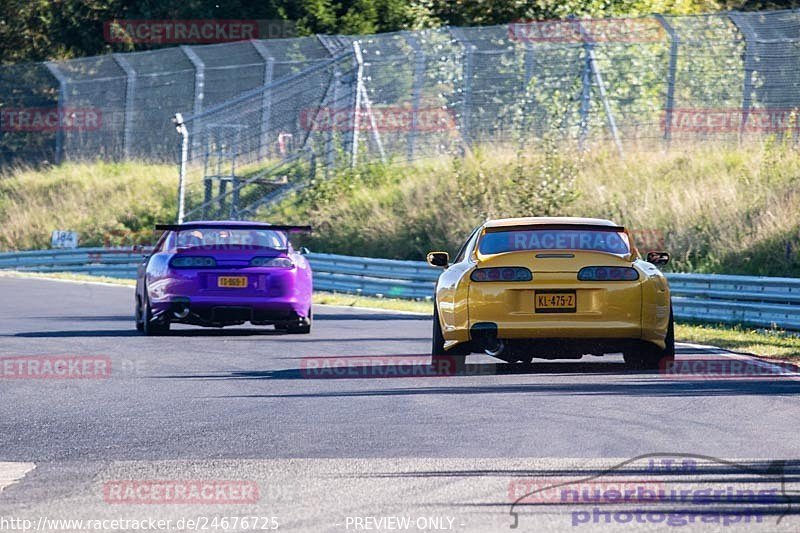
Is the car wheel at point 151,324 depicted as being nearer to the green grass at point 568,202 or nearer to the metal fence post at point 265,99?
the green grass at point 568,202

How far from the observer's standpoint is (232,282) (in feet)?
56.7

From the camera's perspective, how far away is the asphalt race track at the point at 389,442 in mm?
7199

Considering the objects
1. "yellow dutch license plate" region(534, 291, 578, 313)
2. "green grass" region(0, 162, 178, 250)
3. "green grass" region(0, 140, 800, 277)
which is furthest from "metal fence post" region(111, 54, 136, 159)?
"yellow dutch license plate" region(534, 291, 578, 313)

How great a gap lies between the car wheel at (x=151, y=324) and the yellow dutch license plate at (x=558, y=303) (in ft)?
18.0

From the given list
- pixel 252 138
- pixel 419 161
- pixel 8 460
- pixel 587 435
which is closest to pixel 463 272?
pixel 587 435

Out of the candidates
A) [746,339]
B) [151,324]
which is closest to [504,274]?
[746,339]

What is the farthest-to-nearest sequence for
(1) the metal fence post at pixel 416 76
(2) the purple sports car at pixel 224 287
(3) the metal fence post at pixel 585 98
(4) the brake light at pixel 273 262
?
1. (1) the metal fence post at pixel 416 76
2. (3) the metal fence post at pixel 585 98
3. (4) the brake light at pixel 273 262
4. (2) the purple sports car at pixel 224 287

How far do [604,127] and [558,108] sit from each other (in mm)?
943

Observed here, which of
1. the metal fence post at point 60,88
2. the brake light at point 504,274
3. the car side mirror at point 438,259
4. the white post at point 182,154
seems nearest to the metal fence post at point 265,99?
the white post at point 182,154

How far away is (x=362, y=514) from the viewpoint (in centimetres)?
709

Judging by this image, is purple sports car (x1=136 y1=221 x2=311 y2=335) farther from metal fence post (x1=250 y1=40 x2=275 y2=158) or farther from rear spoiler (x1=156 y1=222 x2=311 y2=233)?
metal fence post (x1=250 y1=40 x2=275 y2=158)

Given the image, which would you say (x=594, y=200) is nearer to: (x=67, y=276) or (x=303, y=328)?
(x=67, y=276)

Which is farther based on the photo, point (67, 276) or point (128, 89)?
point (128, 89)

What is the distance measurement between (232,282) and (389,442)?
805 cm
